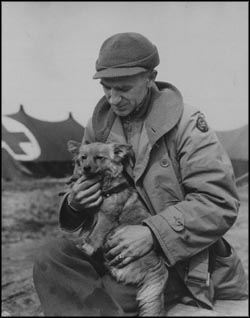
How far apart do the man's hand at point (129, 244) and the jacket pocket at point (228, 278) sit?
0.47 m

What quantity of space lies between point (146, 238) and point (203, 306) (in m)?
0.50

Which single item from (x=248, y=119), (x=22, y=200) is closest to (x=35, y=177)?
(x=22, y=200)

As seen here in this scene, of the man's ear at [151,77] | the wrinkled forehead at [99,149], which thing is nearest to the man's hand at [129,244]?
the wrinkled forehead at [99,149]

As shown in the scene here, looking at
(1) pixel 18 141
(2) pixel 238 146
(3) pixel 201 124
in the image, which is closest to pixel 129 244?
(3) pixel 201 124

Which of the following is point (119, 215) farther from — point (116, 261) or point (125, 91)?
point (125, 91)

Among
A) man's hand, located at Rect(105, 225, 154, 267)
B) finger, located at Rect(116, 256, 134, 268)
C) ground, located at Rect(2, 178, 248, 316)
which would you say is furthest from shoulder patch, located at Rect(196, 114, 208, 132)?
ground, located at Rect(2, 178, 248, 316)

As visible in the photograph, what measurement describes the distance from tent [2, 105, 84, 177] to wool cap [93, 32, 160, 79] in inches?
130

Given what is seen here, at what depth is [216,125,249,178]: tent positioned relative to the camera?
5073 millimetres

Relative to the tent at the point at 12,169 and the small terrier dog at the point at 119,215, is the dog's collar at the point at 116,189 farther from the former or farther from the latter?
the tent at the point at 12,169

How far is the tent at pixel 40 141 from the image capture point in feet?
18.7

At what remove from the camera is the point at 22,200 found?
291 inches

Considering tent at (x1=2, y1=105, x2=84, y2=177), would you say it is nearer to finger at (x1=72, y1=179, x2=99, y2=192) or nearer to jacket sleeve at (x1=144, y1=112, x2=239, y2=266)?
finger at (x1=72, y1=179, x2=99, y2=192)

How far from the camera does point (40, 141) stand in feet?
19.0

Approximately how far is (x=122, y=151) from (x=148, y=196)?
0.77ft
